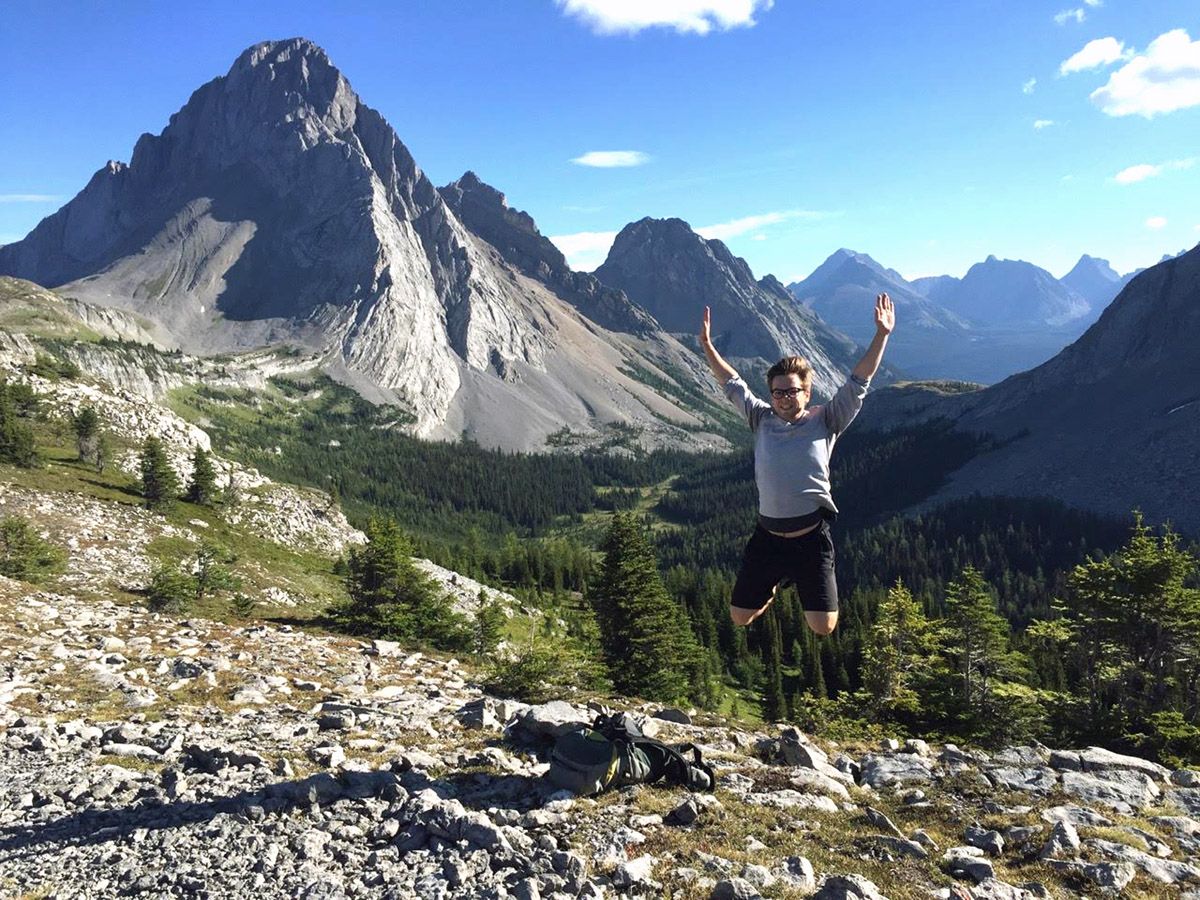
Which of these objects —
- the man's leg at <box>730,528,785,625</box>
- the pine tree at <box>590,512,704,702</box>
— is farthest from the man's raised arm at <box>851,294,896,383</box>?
the pine tree at <box>590,512,704,702</box>

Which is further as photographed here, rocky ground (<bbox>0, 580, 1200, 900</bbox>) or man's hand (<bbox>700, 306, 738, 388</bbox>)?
man's hand (<bbox>700, 306, 738, 388</bbox>)

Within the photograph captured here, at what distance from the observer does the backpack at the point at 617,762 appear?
9.84m

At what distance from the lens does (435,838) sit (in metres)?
8.26

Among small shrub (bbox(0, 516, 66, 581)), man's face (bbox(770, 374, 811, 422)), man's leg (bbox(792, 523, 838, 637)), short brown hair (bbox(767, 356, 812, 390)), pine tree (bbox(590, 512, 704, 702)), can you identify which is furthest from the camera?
pine tree (bbox(590, 512, 704, 702))

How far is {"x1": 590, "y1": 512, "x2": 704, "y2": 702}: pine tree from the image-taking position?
1136 inches

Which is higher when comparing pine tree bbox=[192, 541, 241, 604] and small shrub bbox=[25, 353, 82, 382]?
small shrub bbox=[25, 353, 82, 382]

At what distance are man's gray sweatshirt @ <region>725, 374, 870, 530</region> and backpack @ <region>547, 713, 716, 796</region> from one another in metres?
4.35

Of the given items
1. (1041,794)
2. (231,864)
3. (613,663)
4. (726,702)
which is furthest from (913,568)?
(231,864)

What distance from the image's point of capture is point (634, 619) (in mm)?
29359

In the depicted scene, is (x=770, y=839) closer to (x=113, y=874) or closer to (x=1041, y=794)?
(x=1041, y=794)

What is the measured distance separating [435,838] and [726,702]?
2524 inches

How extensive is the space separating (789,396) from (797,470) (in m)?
1.04

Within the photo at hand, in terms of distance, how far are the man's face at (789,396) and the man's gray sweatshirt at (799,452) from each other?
11 cm

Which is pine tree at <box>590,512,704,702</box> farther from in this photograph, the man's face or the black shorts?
the man's face
